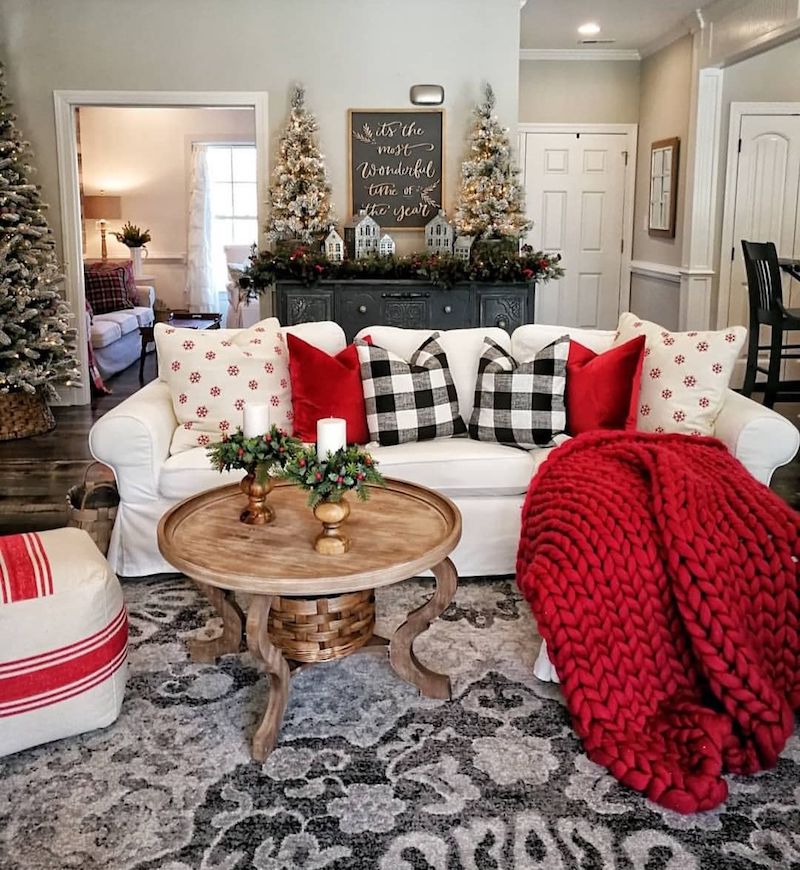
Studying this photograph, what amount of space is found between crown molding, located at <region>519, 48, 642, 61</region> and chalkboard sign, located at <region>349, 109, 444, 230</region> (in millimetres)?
2289

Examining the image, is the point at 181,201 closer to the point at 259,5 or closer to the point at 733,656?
the point at 259,5

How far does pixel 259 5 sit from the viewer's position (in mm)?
6309

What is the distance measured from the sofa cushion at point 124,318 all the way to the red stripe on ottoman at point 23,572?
18.9 feet

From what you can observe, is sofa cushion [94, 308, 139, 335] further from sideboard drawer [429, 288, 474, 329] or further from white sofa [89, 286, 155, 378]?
sideboard drawer [429, 288, 474, 329]

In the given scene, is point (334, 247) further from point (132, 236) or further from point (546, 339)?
point (132, 236)

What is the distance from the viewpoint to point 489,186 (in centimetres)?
628

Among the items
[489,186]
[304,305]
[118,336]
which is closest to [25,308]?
[304,305]

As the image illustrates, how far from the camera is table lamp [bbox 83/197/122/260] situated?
984 cm

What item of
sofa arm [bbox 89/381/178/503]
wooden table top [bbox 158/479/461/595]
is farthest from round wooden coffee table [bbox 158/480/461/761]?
sofa arm [bbox 89/381/178/503]

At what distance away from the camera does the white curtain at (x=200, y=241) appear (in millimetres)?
9992

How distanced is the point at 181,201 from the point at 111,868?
892 centimetres

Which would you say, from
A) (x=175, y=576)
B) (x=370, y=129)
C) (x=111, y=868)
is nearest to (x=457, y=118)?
(x=370, y=129)

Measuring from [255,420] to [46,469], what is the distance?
2.85 metres

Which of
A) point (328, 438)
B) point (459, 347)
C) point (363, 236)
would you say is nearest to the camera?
point (328, 438)
